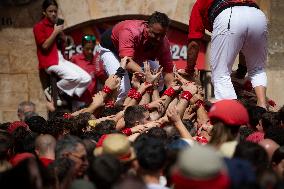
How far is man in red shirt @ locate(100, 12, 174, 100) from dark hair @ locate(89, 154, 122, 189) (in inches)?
141

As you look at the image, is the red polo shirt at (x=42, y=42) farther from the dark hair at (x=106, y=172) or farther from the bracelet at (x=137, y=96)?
the dark hair at (x=106, y=172)

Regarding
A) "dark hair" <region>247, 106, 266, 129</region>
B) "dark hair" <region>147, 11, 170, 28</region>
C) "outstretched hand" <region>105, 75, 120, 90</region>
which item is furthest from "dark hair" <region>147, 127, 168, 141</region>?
"dark hair" <region>147, 11, 170, 28</region>

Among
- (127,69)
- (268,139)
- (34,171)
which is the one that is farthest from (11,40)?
(34,171)

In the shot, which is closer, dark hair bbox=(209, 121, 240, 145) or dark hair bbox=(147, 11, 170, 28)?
dark hair bbox=(209, 121, 240, 145)

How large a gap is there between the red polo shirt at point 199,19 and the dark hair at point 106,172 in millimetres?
3230

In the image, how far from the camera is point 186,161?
415cm

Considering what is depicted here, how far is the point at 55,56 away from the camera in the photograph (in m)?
10.9

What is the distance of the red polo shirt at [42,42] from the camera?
35.3 ft

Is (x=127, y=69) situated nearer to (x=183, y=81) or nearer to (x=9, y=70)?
(x=183, y=81)

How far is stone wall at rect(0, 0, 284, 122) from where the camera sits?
37.0ft

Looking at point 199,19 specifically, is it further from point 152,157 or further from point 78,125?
point 152,157

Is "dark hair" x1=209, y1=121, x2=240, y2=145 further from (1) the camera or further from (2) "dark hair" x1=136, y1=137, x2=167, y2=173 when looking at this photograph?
(1) the camera

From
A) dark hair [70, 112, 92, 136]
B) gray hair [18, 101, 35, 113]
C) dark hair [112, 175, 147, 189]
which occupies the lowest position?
gray hair [18, 101, 35, 113]

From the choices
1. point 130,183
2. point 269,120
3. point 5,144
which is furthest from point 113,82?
point 130,183
